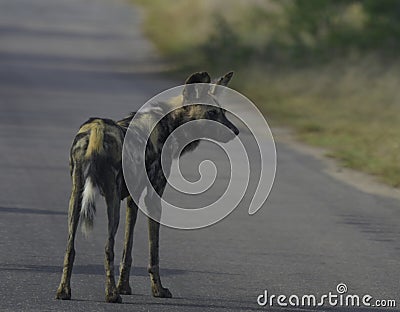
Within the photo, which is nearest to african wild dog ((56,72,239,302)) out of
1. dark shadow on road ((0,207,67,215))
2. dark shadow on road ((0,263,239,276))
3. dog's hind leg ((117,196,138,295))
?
dog's hind leg ((117,196,138,295))

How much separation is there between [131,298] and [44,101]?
12.6 meters

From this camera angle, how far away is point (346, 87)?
69.6 ft

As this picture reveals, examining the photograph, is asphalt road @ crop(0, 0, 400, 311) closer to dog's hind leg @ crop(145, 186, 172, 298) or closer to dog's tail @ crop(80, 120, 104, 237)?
dog's hind leg @ crop(145, 186, 172, 298)

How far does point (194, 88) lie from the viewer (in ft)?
24.1

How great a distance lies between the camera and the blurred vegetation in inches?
640

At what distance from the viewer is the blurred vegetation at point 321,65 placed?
1627 centimetres

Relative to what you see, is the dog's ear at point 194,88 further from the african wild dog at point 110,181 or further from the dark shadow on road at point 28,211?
the dark shadow on road at point 28,211

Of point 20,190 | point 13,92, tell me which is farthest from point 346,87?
point 20,190

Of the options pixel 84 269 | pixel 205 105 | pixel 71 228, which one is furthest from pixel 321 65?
pixel 71 228

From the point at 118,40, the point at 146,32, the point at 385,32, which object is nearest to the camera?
the point at 385,32

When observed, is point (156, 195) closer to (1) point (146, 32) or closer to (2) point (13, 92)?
(2) point (13, 92)

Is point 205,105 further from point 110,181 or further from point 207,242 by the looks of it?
point 207,242

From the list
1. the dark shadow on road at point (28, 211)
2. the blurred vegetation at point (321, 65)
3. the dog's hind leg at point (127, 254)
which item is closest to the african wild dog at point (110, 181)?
the dog's hind leg at point (127, 254)

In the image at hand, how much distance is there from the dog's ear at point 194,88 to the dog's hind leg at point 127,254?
30.4 inches
